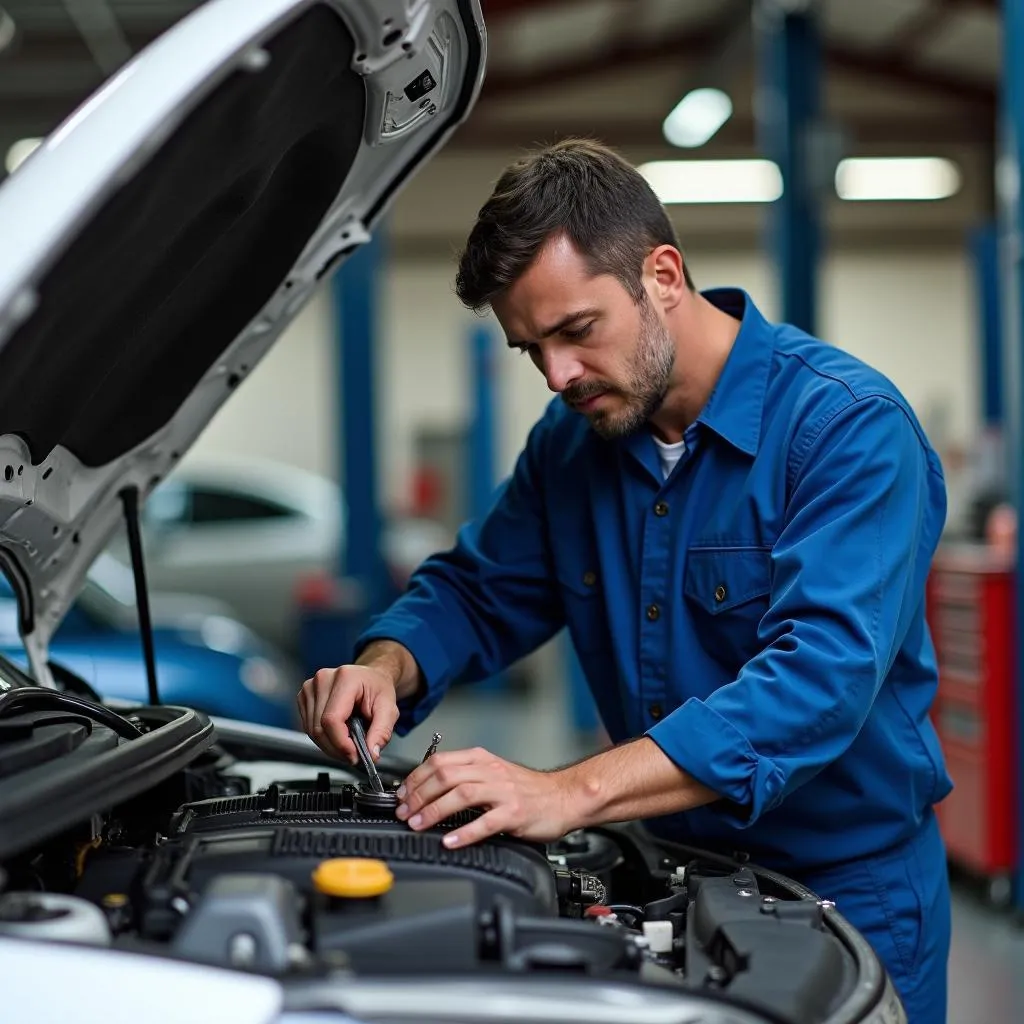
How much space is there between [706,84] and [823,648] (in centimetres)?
1182

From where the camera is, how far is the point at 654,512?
5.87 ft

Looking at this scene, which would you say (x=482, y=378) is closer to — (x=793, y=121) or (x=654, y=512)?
(x=793, y=121)

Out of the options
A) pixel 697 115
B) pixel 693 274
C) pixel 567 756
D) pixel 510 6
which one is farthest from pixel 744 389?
pixel 693 274

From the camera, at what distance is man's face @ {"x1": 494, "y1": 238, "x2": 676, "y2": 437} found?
5.31ft

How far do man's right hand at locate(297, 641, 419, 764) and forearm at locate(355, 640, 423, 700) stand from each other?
3 cm

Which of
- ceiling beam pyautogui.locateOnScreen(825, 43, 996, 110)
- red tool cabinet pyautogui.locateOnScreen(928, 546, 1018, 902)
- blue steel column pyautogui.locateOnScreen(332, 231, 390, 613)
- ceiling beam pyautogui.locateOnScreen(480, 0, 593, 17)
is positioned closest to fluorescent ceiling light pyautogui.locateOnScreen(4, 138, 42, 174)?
ceiling beam pyautogui.locateOnScreen(480, 0, 593, 17)

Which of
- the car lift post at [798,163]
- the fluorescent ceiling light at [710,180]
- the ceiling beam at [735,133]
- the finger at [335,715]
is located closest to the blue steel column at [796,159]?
the car lift post at [798,163]

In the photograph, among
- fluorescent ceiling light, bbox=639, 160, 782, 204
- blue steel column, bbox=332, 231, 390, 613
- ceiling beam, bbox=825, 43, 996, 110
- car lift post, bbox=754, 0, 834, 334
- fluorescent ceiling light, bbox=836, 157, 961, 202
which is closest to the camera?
blue steel column, bbox=332, 231, 390, 613

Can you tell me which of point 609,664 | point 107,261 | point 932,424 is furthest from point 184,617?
point 932,424

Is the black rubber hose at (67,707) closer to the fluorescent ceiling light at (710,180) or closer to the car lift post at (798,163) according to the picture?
the car lift post at (798,163)

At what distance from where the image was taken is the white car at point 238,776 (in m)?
1.05

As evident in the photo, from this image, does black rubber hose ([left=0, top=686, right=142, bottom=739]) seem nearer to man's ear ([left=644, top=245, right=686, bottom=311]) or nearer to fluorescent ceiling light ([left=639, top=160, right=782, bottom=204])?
man's ear ([left=644, top=245, right=686, bottom=311])

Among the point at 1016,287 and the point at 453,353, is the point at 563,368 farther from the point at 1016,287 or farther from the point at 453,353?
the point at 453,353

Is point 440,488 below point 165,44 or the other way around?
→ the other way around
